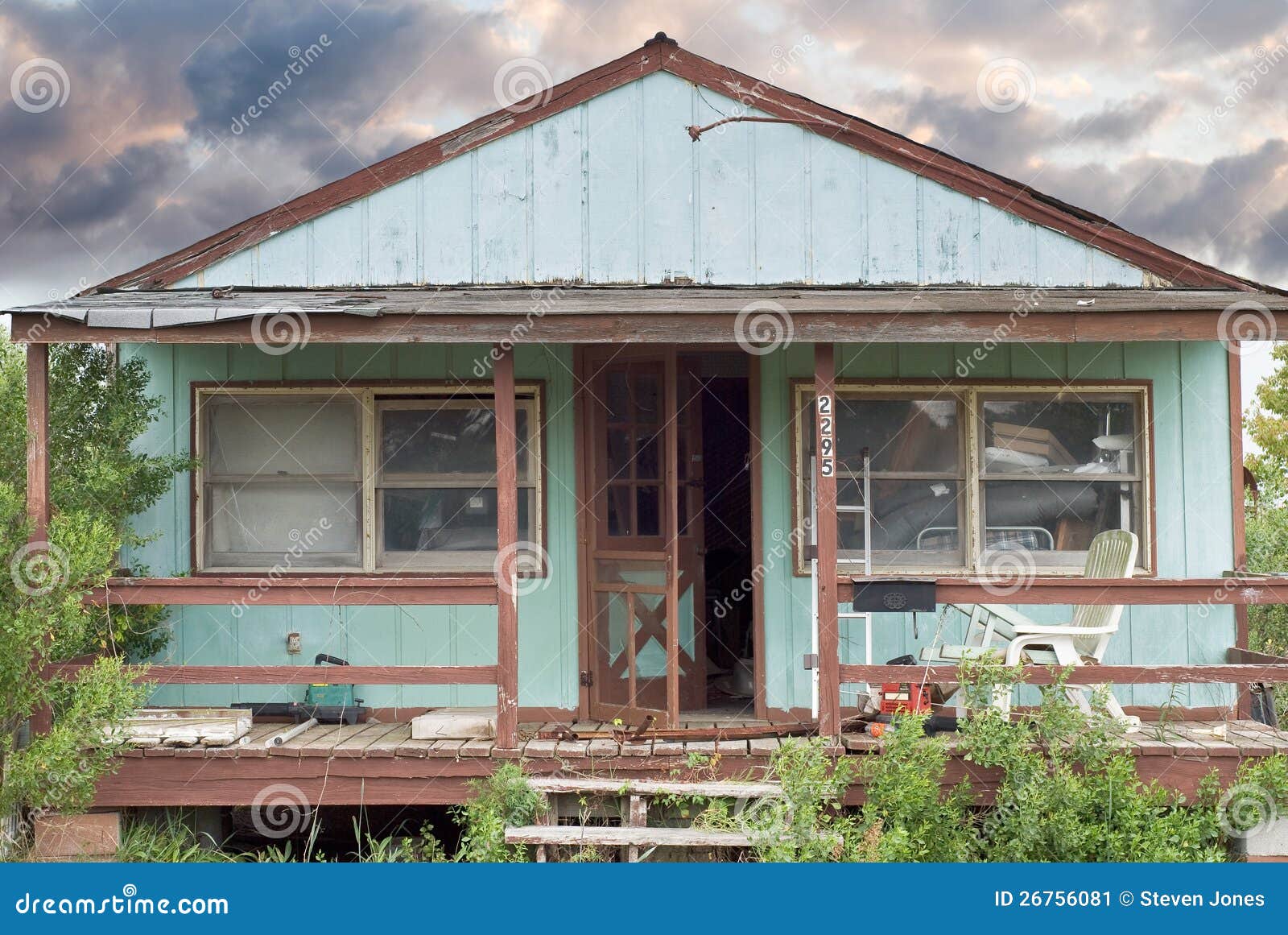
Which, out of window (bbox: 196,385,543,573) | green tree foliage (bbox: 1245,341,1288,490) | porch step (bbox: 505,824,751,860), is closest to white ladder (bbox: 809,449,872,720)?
porch step (bbox: 505,824,751,860)

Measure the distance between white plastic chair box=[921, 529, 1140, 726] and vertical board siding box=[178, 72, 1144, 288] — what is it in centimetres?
187

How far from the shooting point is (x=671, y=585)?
6781 mm

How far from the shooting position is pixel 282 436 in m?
7.46

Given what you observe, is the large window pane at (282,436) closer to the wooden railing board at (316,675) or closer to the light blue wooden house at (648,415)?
the light blue wooden house at (648,415)

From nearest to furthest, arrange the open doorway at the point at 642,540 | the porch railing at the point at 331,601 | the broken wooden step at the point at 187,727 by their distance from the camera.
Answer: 1. the porch railing at the point at 331,601
2. the broken wooden step at the point at 187,727
3. the open doorway at the point at 642,540

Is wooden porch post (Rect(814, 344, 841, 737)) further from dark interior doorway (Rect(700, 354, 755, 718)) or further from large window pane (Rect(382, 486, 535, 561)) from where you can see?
dark interior doorway (Rect(700, 354, 755, 718))

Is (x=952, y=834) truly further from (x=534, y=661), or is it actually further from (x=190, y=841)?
(x=190, y=841)

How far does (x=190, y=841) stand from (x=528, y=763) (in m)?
2.25

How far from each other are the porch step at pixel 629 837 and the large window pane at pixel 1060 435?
328 centimetres

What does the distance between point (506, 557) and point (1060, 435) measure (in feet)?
12.7

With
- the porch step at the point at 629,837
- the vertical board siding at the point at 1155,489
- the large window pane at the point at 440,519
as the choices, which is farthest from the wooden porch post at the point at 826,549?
the large window pane at the point at 440,519

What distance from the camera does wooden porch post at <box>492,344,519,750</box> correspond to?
5.96 metres

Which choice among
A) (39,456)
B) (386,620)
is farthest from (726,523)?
(39,456)

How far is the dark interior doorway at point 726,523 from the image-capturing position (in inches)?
384
